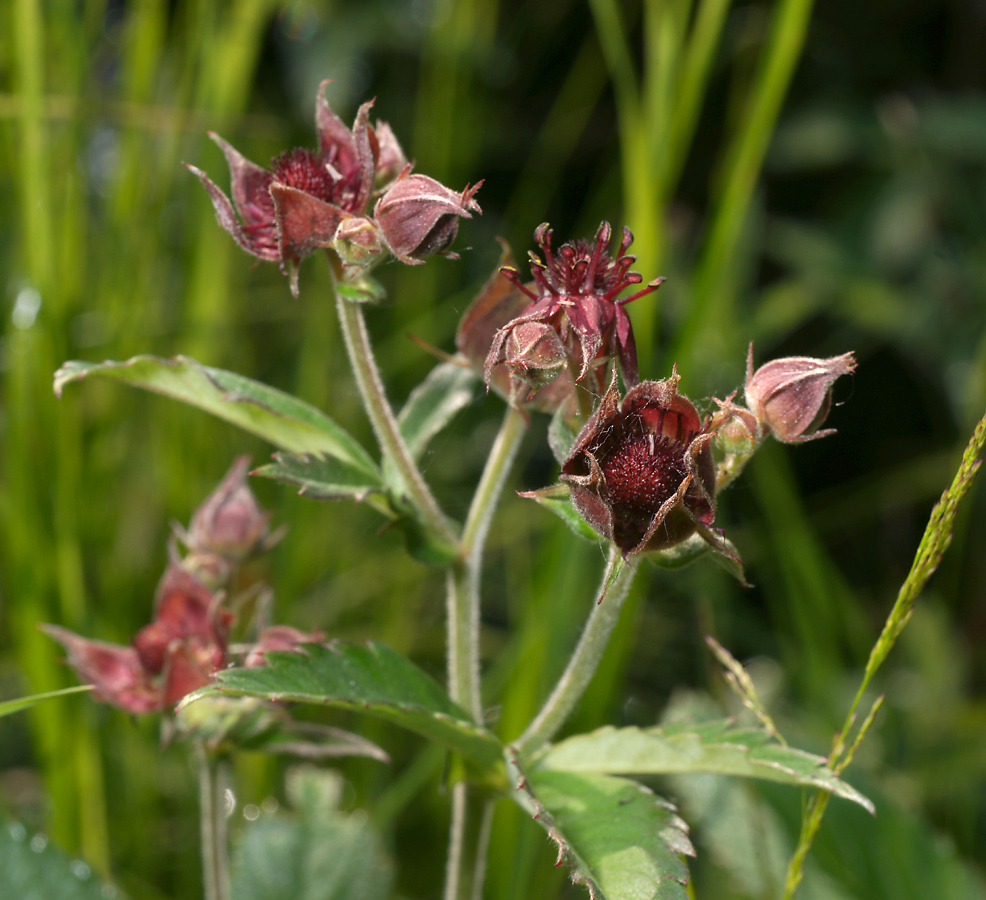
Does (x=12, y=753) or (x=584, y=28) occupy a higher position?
(x=584, y=28)

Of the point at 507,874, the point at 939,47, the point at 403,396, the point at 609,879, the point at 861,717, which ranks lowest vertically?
the point at 861,717

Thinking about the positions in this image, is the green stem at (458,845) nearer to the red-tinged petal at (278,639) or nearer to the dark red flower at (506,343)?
the red-tinged petal at (278,639)

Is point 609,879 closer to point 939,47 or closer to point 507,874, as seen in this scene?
point 507,874

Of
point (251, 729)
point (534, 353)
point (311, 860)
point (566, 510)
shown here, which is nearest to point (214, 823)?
point (251, 729)

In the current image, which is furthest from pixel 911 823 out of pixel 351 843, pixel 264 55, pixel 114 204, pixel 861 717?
pixel 264 55

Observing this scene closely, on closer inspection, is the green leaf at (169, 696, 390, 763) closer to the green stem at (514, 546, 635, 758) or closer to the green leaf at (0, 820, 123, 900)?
the green stem at (514, 546, 635, 758)

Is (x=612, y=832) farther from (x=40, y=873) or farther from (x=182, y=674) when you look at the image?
(x=40, y=873)
